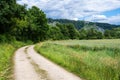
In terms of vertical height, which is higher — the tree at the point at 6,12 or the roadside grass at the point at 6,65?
the tree at the point at 6,12

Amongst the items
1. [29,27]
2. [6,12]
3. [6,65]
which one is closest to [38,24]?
[29,27]

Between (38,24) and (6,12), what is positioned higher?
(6,12)

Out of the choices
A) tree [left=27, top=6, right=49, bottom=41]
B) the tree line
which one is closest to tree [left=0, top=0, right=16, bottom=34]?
the tree line

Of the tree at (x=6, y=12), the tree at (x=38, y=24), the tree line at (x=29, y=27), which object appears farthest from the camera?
the tree at (x=38, y=24)

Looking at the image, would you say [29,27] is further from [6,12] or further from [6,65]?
[6,65]

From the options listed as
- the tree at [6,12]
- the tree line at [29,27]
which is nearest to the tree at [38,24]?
the tree line at [29,27]

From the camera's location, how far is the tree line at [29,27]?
50572 mm

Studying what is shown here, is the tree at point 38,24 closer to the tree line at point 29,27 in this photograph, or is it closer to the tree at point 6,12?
the tree line at point 29,27

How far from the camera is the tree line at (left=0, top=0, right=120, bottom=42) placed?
50.6 m

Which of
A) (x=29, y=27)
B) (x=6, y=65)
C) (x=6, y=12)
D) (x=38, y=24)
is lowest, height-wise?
(x=6, y=65)

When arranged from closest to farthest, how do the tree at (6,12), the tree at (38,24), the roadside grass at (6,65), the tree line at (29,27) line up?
the roadside grass at (6,65), the tree at (6,12), the tree line at (29,27), the tree at (38,24)

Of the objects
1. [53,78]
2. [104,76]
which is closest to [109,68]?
[104,76]

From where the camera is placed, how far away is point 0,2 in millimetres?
48062

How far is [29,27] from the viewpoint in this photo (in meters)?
90.2
